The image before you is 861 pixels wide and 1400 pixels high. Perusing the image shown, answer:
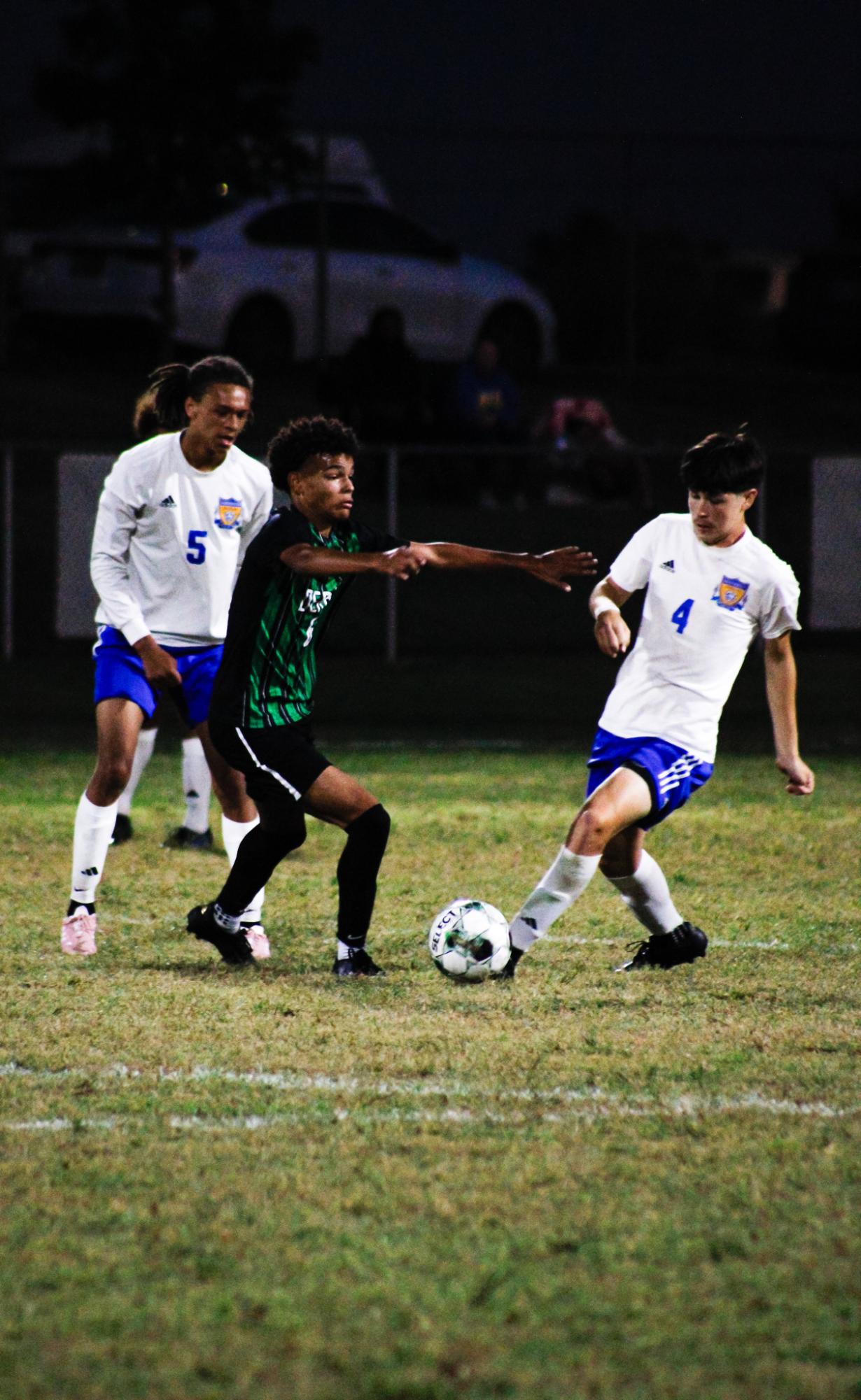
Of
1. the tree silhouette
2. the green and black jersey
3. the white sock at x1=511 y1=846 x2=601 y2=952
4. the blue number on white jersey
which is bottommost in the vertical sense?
the white sock at x1=511 y1=846 x2=601 y2=952

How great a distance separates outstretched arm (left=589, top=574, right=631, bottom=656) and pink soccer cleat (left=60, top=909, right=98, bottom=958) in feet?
6.03

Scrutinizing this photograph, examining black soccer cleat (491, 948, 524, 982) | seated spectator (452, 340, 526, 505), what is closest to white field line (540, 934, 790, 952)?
black soccer cleat (491, 948, 524, 982)

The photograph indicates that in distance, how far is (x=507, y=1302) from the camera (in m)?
3.18

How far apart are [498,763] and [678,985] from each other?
207 inches

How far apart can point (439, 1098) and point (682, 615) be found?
184 centimetres

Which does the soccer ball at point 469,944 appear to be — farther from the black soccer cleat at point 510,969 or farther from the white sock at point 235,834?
Result: the white sock at point 235,834

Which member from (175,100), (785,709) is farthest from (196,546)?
(175,100)

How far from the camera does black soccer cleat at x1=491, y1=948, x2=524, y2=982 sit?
558 cm

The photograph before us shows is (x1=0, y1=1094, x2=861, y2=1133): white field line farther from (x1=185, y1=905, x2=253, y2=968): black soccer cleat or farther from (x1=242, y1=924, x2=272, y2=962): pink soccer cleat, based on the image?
(x1=242, y1=924, x2=272, y2=962): pink soccer cleat

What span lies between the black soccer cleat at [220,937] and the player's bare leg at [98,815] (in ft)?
1.24

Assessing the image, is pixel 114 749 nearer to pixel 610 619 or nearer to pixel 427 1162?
pixel 610 619

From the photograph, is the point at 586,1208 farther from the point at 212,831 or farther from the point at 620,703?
the point at 212,831

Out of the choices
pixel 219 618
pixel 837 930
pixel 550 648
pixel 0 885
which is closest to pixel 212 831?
pixel 0 885

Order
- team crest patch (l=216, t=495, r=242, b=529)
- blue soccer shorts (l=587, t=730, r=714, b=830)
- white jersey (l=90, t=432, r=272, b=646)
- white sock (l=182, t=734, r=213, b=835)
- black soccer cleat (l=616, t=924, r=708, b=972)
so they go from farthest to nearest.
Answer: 1. white sock (l=182, t=734, r=213, b=835)
2. team crest patch (l=216, t=495, r=242, b=529)
3. white jersey (l=90, t=432, r=272, b=646)
4. black soccer cleat (l=616, t=924, r=708, b=972)
5. blue soccer shorts (l=587, t=730, r=714, b=830)
